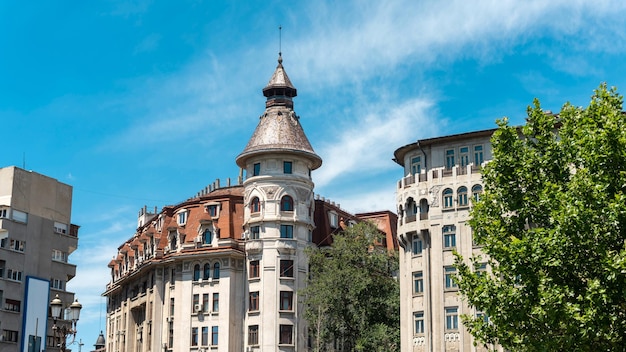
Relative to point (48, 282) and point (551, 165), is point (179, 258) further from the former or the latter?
point (551, 165)

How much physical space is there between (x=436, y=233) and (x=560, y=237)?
99.7 ft

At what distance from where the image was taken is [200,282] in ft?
276

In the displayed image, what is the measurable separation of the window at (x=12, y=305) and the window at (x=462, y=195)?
35.0 metres

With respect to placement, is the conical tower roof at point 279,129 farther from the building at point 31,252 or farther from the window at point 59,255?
the window at point 59,255

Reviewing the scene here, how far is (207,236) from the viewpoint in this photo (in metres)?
85.4

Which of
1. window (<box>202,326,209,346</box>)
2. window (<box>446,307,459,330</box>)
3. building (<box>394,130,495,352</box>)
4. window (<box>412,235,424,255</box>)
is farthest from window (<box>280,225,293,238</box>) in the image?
window (<box>446,307,459,330</box>)

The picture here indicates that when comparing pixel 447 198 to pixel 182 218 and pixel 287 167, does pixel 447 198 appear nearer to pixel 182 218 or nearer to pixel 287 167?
pixel 287 167

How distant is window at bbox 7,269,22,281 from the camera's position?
75125 millimetres

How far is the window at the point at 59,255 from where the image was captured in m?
80.1

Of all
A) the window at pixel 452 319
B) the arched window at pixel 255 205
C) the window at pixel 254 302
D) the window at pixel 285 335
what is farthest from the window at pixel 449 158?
the window at pixel 254 302

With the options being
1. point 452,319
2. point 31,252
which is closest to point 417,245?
point 452,319

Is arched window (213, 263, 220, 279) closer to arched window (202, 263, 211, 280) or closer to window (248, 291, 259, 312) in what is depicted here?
arched window (202, 263, 211, 280)

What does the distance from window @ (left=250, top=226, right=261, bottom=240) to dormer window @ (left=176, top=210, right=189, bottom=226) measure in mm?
7904

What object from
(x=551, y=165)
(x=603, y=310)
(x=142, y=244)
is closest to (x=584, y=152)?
(x=551, y=165)
